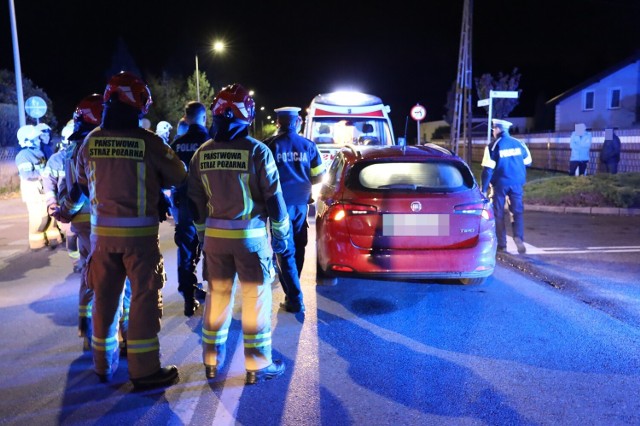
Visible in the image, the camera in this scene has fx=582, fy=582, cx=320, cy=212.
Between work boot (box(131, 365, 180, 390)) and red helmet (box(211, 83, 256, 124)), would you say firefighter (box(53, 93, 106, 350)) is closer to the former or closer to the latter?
work boot (box(131, 365, 180, 390))

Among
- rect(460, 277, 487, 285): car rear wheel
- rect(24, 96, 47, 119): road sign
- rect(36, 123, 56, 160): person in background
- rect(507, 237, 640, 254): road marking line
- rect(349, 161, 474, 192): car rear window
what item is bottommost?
rect(507, 237, 640, 254): road marking line

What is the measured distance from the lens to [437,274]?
18.4 feet

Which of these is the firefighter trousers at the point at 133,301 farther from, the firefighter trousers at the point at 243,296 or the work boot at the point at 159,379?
the firefighter trousers at the point at 243,296

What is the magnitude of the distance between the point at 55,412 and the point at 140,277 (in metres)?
0.97

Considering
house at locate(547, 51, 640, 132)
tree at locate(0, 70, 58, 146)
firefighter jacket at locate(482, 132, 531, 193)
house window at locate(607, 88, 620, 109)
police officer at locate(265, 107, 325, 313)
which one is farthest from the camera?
house window at locate(607, 88, 620, 109)

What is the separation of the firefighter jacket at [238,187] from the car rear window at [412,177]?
1927mm

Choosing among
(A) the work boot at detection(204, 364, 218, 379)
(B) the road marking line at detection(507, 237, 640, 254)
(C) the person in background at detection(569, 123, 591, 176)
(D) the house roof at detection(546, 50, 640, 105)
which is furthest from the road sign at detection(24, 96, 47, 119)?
(D) the house roof at detection(546, 50, 640, 105)

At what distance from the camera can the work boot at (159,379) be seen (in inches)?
155

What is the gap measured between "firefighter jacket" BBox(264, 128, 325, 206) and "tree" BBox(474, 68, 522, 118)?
43972 mm

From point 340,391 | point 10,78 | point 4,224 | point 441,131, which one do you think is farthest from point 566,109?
point 340,391

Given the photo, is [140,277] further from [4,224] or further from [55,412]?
[4,224]

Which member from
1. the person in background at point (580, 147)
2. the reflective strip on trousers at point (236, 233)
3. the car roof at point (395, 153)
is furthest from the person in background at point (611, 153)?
the reflective strip on trousers at point (236, 233)

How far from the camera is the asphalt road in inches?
141

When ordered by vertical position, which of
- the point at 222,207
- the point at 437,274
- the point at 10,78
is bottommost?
the point at 437,274
